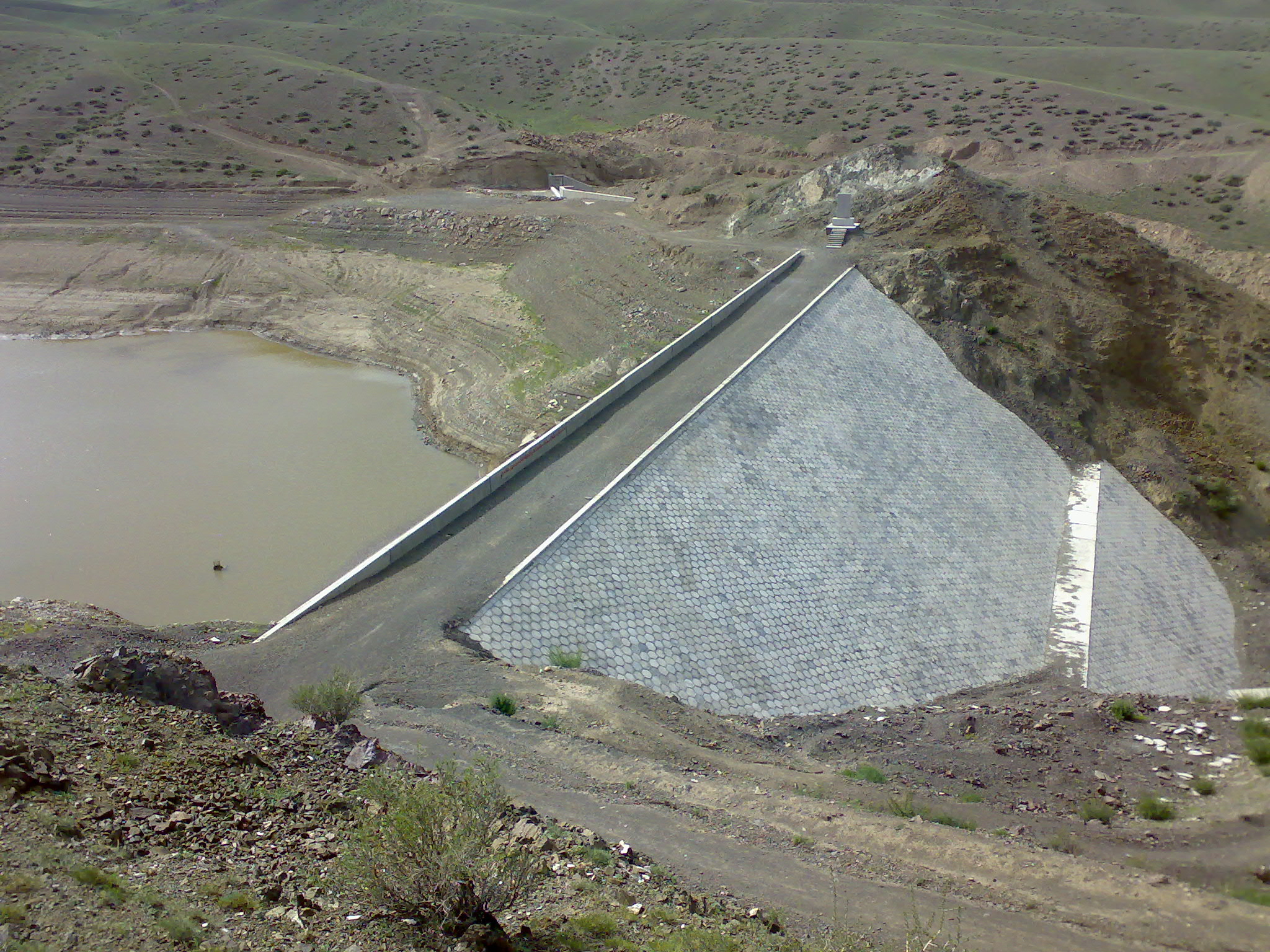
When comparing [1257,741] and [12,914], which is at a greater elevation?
[1257,741]

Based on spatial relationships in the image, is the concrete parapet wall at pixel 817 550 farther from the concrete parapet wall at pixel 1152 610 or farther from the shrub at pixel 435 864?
the shrub at pixel 435 864

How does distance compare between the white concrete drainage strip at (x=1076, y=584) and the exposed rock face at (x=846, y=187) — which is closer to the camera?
the white concrete drainage strip at (x=1076, y=584)

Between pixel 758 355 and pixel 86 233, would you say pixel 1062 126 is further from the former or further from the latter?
pixel 86 233

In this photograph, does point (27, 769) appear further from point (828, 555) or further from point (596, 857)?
point (828, 555)

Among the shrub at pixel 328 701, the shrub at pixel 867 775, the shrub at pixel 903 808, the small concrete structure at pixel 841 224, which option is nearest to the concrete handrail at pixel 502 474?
the shrub at pixel 328 701

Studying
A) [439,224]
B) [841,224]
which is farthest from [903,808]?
[439,224]

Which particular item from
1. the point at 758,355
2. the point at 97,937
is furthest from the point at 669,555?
the point at 97,937
